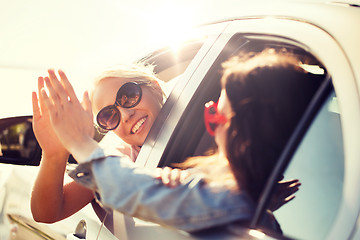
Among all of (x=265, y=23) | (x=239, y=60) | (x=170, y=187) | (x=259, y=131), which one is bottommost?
(x=170, y=187)

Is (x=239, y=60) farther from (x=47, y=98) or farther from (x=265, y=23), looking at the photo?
(x=47, y=98)

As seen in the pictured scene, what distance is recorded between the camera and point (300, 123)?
1.22m

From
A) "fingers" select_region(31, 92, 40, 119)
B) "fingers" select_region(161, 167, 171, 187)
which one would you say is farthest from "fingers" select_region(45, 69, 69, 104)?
"fingers" select_region(161, 167, 171, 187)

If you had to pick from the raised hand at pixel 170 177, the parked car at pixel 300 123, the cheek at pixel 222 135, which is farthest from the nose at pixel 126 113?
the cheek at pixel 222 135

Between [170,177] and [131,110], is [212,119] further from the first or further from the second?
[131,110]

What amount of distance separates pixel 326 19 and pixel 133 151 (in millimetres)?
1123

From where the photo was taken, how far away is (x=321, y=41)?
3.96 feet

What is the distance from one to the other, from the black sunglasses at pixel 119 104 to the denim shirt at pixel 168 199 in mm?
782

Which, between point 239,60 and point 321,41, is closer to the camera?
point 321,41

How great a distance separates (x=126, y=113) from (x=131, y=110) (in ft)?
0.10

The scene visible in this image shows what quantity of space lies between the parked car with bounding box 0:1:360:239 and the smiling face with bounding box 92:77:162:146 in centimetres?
24

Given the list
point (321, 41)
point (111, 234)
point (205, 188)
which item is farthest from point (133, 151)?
point (321, 41)

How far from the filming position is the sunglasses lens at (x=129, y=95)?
209 cm

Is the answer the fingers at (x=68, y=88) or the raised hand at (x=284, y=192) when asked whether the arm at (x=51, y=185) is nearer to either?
the fingers at (x=68, y=88)
